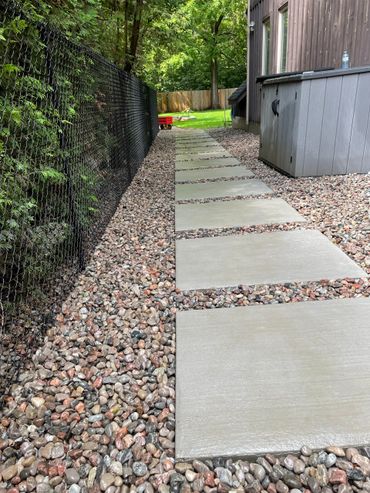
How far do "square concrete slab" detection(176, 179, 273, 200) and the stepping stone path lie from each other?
181 cm

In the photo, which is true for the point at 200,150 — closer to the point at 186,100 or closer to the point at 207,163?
the point at 207,163

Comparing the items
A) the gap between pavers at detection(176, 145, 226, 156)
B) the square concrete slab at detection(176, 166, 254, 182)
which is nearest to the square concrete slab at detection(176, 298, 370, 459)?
the square concrete slab at detection(176, 166, 254, 182)

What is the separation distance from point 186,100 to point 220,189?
2794 cm

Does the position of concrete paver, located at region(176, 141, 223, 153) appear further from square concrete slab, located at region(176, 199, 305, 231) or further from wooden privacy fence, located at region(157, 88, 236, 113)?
wooden privacy fence, located at region(157, 88, 236, 113)

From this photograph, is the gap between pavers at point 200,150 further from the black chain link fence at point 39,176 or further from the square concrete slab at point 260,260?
the square concrete slab at point 260,260

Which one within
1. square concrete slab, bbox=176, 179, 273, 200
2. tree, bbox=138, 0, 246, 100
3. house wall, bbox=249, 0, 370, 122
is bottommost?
square concrete slab, bbox=176, 179, 273, 200

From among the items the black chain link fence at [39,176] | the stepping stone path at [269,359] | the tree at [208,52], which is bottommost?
the stepping stone path at [269,359]

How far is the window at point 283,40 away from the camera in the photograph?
9.04 metres

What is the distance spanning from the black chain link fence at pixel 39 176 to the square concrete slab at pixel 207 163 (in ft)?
11.7

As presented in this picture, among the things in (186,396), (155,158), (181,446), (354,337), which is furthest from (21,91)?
(155,158)

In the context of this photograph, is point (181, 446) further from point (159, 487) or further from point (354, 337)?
point (354, 337)

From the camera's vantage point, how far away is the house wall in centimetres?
550

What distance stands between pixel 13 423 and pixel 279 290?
1.63m

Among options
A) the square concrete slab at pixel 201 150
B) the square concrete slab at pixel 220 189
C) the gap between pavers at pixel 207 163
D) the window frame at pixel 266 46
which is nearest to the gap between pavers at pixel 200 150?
the square concrete slab at pixel 201 150
